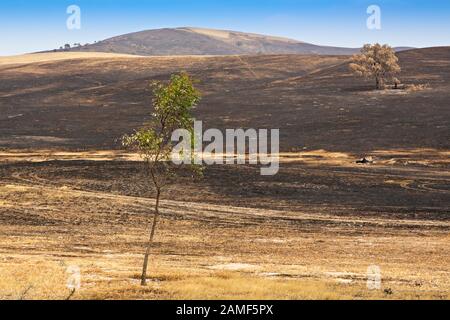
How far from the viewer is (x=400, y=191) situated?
5475cm

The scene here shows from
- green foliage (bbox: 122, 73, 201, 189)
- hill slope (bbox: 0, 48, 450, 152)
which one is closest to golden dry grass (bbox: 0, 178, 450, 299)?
green foliage (bbox: 122, 73, 201, 189)

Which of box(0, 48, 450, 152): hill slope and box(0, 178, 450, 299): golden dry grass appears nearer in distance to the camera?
box(0, 178, 450, 299): golden dry grass

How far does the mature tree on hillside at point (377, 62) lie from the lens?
124625 mm

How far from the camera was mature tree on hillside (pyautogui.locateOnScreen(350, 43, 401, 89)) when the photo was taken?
12462 centimetres

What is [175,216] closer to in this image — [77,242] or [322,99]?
[77,242]

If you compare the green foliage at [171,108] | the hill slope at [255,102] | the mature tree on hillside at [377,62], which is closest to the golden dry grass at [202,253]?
the green foliage at [171,108]

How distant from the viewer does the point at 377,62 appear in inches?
4988

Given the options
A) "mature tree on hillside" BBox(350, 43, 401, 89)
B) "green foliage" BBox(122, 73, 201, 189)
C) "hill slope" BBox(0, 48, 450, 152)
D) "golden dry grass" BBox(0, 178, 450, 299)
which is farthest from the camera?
"mature tree on hillside" BBox(350, 43, 401, 89)

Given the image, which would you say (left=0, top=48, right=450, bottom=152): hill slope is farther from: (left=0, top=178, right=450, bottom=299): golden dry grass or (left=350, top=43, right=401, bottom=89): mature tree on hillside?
(left=0, top=178, right=450, bottom=299): golden dry grass

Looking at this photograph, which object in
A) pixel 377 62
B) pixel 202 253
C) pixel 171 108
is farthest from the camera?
pixel 377 62

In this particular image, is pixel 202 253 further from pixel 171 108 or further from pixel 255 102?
pixel 255 102

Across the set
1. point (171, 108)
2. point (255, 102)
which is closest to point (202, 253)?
point (171, 108)

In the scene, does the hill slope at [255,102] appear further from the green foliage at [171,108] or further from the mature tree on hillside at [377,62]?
the green foliage at [171,108]

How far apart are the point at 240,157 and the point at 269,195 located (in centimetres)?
1863
